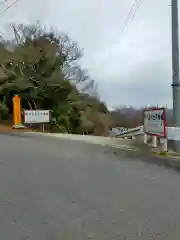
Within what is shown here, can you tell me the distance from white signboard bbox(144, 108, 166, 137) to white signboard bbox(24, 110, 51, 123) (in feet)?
41.1

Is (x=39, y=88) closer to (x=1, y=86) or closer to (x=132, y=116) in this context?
(x=1, y=86)

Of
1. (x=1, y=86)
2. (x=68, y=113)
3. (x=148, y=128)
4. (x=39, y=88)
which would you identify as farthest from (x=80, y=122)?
(x=148, y=128)

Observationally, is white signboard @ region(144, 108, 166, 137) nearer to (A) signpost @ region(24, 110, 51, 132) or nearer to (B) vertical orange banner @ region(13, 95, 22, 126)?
(A) signpost @ region(24, 110, 51, 132)

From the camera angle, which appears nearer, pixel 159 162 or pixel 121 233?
pixel 121 233

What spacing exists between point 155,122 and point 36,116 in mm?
14035

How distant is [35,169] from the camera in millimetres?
9852

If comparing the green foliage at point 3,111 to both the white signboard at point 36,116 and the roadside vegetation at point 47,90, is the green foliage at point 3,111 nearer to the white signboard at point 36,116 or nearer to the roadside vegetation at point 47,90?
the roadside vegetation at point 47,90

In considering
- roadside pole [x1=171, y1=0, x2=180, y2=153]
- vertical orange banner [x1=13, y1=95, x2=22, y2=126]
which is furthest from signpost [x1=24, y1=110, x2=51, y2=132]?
roadside pole [x1=171, y1=0, x2=180, y2=153]

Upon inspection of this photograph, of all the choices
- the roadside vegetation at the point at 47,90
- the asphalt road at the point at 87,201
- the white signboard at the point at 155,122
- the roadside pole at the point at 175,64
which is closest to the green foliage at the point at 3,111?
the roadside vegetation at the point at 47,90

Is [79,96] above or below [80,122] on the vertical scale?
above

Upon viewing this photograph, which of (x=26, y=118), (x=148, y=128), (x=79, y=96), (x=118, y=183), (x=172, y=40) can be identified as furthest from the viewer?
(x=79, y=96)

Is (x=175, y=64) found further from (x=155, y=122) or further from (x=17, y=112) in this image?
(x=17, y=112)

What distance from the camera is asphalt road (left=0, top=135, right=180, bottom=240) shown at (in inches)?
204

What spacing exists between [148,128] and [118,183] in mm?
8353
